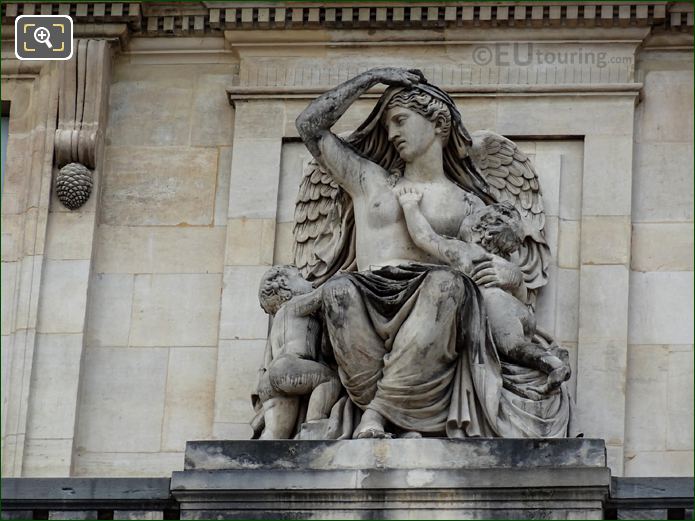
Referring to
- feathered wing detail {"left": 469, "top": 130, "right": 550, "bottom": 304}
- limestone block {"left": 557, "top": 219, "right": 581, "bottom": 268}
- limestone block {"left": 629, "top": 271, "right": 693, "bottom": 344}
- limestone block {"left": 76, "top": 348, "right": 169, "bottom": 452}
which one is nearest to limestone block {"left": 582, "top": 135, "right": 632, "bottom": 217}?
limestone block {"left": 557, "top": 219, "right": 581, "bottom": 268}

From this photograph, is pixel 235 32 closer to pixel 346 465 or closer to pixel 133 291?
pixel 133 291

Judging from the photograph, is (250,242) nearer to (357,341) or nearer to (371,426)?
(357,341)

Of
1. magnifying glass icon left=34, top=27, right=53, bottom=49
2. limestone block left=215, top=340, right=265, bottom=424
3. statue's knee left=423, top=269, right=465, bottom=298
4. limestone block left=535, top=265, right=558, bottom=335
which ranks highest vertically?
magnifying glass icon left=34, top=27, right=53, bottom=49

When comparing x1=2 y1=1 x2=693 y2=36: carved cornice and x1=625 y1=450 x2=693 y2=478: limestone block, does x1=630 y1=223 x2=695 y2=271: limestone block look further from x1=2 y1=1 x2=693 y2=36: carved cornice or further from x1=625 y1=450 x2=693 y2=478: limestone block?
x1=2 y1=1 x2=693 y2=36: carved cornice

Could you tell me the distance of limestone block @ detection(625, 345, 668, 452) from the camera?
19.1m

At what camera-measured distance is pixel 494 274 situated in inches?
735

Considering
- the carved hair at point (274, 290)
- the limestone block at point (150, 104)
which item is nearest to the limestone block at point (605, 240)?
the carved hair at point (274, 290)

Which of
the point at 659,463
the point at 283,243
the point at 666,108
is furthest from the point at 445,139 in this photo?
the point at 659,463

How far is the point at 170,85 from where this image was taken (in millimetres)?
20578

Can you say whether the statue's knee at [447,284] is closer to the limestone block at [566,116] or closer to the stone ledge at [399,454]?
the stone ledge at [399,454]

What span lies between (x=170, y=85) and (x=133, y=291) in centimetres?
152

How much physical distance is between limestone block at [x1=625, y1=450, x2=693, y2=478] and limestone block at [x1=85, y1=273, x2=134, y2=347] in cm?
334

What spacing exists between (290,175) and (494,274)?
78.9 inches

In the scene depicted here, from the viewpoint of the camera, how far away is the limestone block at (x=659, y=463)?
1903 centimetres
